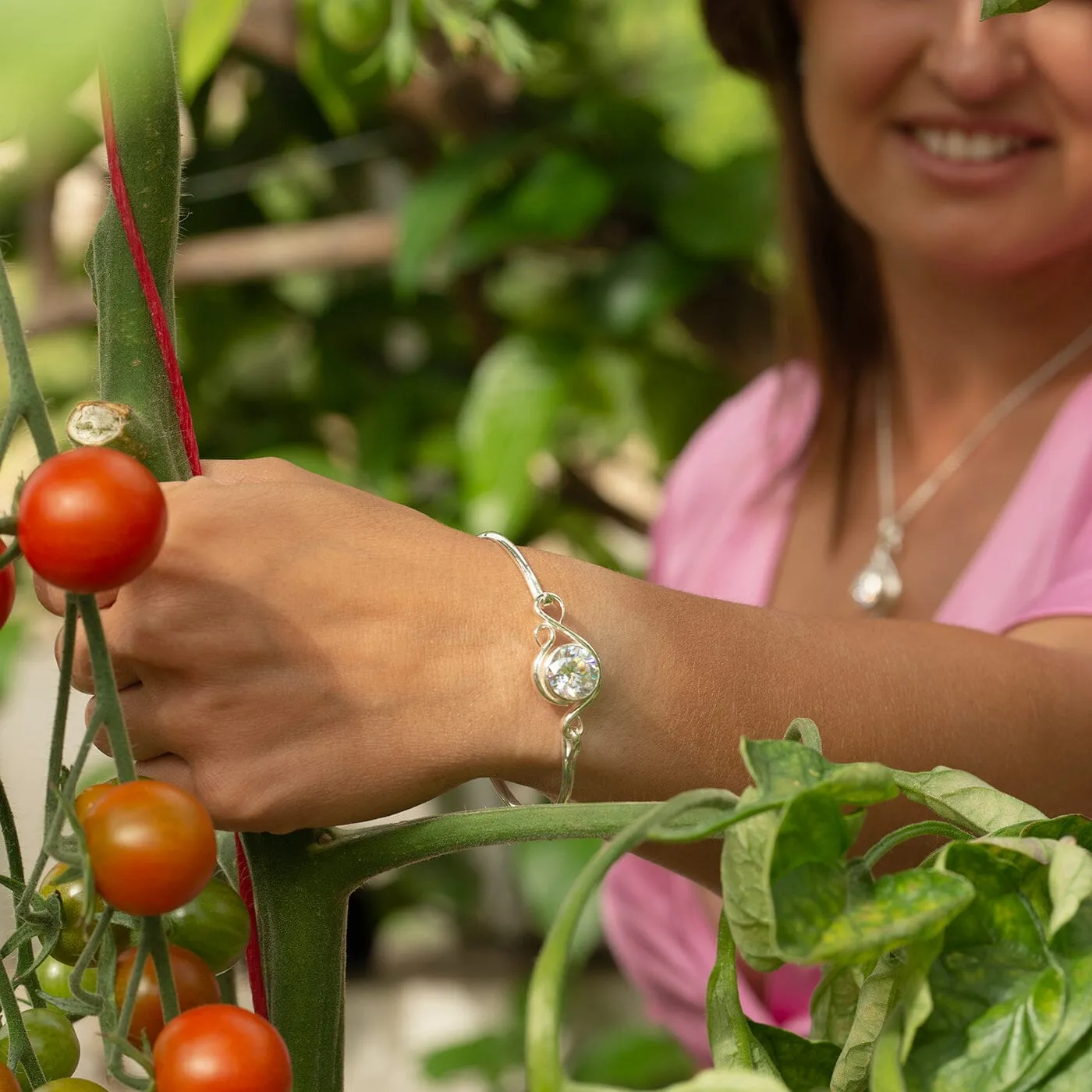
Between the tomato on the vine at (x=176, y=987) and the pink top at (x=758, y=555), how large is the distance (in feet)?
1.48

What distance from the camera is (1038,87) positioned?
713 mm

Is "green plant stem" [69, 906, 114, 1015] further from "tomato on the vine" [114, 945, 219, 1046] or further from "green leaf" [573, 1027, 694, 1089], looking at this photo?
"green leaf" [573, 1027, 694, 1089]

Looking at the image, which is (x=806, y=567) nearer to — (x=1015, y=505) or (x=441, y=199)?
(x=1015, y=505)

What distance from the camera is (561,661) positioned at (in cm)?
33

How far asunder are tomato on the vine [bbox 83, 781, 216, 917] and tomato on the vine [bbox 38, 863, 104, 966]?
0.09 ft

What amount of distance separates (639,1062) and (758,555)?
50 centimetres

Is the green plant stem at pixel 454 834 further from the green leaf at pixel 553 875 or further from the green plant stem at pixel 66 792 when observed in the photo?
the green leaf at pixel 553 875

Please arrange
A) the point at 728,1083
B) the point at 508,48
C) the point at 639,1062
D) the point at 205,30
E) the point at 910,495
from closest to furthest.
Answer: the point at 728,1083 → the point at 508,48 → the point at 205,30 → the point at 910,495 → the point at 639,1062

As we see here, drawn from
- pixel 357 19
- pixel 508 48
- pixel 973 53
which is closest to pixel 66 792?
pixel 508 48

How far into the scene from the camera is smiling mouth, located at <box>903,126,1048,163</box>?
Result: 74cm

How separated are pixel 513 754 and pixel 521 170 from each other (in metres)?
0.86

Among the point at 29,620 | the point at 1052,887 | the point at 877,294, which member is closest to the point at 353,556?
the point at 1052,887

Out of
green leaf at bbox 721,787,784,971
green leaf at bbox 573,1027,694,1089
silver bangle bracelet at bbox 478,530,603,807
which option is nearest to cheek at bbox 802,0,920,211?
silver bangle bracelet at bbox 478,530,603,807

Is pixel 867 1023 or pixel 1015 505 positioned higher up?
pixel 867 1023
